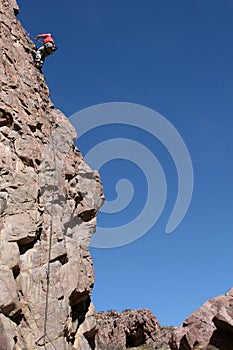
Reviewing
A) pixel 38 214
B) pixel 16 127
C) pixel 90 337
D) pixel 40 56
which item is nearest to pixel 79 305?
pixel 90 337

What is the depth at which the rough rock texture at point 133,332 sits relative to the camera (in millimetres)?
55062

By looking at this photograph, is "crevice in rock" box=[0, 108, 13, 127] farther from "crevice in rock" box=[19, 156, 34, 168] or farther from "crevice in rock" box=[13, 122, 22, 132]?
"crevice in rock" box=[19, 156, 34, 168]

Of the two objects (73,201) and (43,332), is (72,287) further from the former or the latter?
(73,201)

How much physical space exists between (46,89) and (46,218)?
29.7 ft

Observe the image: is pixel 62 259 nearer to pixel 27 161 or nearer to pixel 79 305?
pixel 79 305

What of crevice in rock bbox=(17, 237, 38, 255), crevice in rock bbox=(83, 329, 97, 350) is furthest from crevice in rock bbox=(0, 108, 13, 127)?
crevice in rock bbox=(83, 329, 97, 350)

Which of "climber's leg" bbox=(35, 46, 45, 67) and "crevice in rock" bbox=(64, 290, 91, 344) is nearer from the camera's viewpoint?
"crevice in rock" bbox=(64, 290, 91, 344)

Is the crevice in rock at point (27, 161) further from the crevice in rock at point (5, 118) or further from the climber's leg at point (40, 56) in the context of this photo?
the climber's leg at point (40, 56)

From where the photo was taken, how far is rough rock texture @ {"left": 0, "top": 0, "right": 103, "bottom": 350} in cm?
1734

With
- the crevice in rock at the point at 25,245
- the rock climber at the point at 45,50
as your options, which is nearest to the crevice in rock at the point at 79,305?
the crevice in rock at the point at 25,245

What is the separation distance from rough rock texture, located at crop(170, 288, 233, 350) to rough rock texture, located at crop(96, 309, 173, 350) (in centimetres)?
3160

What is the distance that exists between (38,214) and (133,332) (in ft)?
140

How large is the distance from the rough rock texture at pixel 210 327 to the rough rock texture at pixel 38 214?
4.79m

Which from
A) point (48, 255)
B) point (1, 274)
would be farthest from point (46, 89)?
point (1, 274)
